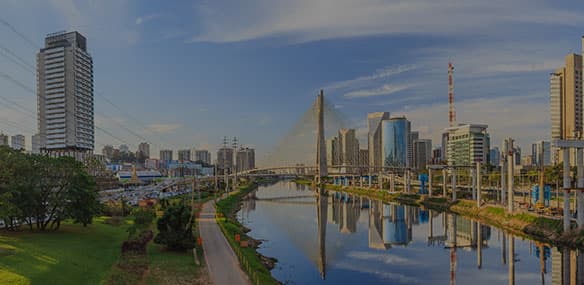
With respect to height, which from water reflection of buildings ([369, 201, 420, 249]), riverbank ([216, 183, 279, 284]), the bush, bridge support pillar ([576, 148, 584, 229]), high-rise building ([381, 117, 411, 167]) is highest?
high-rise building ([381, 117, 411, 167])

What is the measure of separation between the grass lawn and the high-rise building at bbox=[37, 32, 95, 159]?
151ft

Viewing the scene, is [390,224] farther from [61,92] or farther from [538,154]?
[538,154]

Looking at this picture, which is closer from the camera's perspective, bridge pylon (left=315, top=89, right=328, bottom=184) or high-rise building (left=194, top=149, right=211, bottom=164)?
bridge pylon (left=315, top=89, right=328, bottom=184)

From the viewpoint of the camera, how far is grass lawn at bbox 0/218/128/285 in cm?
1133

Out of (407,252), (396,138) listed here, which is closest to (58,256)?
(407,252)

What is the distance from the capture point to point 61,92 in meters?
60.7

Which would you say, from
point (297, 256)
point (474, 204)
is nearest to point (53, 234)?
point (297, 256)

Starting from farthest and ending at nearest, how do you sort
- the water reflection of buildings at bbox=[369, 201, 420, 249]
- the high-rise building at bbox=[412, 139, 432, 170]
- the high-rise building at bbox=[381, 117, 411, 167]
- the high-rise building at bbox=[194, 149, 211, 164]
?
the high-rise building at bbox=[194, 149, 211, 164] → the high-rise building at bbox=[412, 139, 432, 170] → the high-rise building at bbox=[381, 117, 411, 167] → the water reflection of buildings at bbox=[369, 201, 420, 249]

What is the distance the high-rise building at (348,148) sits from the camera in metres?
84.0

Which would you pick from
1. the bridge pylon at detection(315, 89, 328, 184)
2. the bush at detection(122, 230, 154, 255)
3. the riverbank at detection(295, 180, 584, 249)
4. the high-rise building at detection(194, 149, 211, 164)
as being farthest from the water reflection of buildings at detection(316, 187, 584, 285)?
the high-rise building at detection(194, 149, 211, 164)

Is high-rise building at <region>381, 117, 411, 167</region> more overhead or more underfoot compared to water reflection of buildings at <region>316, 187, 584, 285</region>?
more overhead

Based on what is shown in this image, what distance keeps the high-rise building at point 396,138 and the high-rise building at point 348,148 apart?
26.0 metres

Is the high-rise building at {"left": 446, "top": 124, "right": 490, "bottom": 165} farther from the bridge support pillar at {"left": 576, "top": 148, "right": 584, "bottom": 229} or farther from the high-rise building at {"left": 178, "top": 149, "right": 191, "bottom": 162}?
the high-rise building at {"left": 178, "top": 149, "right": 191, "bottom": 162}

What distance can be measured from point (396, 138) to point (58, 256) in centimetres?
11844
